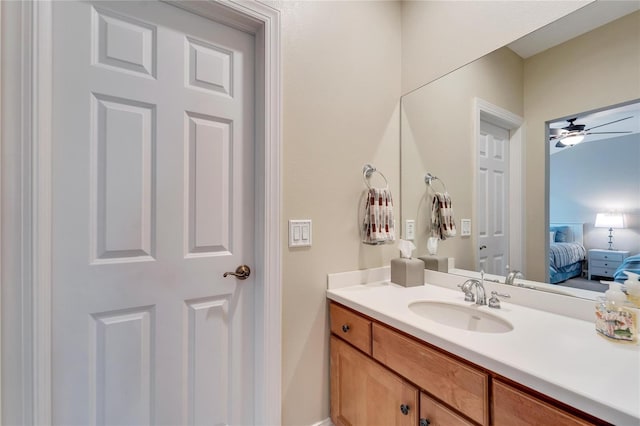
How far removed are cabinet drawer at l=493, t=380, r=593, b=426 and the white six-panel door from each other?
0.96 metres

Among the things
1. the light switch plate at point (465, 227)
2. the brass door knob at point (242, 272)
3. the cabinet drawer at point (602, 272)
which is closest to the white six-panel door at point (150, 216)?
the brass door knob at point (242, 272)

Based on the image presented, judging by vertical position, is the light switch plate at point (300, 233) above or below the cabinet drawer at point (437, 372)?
above

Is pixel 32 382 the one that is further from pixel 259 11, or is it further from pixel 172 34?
pixel 259 11

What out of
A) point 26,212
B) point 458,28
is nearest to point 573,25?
point 458,28

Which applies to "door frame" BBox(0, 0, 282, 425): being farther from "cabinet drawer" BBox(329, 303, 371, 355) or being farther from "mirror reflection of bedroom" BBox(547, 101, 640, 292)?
"mirror reflection of bedroom" BBox(547, 101, 640, 292)

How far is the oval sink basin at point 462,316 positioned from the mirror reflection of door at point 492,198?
28cm

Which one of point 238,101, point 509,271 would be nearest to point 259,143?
point 238,101

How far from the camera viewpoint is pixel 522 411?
683mm

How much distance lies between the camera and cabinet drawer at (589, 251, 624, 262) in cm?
97

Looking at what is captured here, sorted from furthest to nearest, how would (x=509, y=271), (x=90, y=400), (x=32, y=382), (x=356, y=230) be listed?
(x=356, y=230) < (x=509, y=271) < (x=90, y=400) < (x=32, y=382)

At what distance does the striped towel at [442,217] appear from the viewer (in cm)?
154

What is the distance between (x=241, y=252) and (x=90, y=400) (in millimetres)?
722

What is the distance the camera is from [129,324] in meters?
1.05

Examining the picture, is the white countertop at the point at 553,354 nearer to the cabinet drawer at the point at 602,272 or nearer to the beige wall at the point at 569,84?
the cabinet drawer at the point at 602,272
